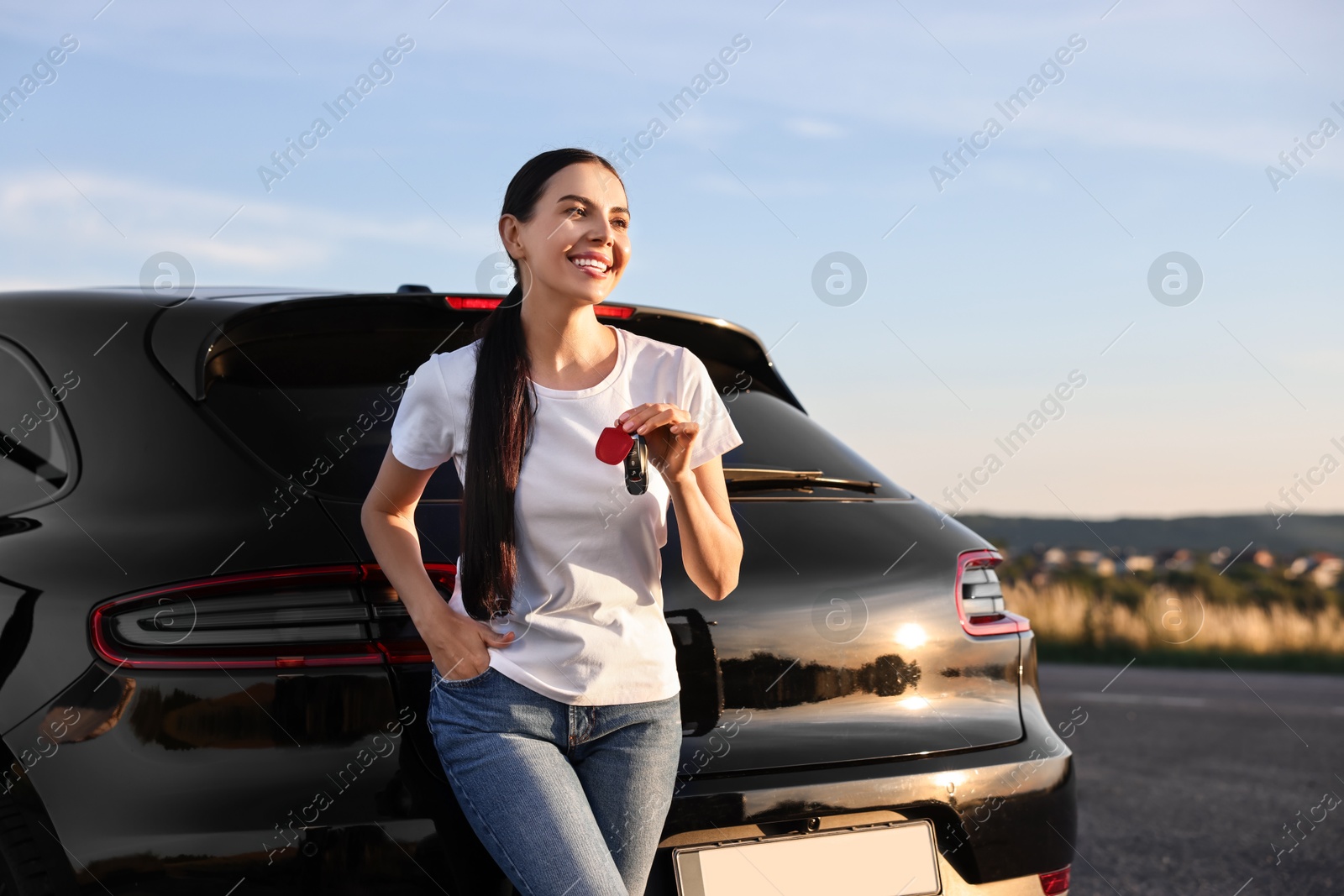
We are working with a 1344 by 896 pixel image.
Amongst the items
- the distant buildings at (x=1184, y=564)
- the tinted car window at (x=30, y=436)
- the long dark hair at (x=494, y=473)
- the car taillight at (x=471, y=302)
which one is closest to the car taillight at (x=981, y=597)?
the car taillight at (x=471, y=302)

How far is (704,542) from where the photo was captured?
86.1 inches

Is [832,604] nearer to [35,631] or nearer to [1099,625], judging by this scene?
[35,631]

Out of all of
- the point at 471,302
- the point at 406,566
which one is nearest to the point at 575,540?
the point at 406,566

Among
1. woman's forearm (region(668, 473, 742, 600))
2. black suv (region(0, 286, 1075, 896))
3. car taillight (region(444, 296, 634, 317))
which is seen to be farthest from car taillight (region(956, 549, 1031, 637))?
car taillight (region(444, 296, 634, 317))

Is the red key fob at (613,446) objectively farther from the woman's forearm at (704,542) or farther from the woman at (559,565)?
the woman's forearm at (704,542)

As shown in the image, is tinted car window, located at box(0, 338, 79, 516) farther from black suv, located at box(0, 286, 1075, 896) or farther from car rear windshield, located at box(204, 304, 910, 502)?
car rear windshield, located at box(204, 304, 910, 502)

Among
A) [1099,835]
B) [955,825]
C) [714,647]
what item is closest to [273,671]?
[714,647]

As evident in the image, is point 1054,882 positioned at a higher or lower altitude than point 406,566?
lower

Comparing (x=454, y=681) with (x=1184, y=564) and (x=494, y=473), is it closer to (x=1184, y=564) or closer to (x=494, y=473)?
(x=494, y=473)

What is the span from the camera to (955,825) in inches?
102

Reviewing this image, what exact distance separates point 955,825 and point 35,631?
1.81 metres

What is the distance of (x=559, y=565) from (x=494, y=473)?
0.19m

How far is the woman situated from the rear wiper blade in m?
0.39

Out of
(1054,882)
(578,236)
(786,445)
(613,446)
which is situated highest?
(578,236)
